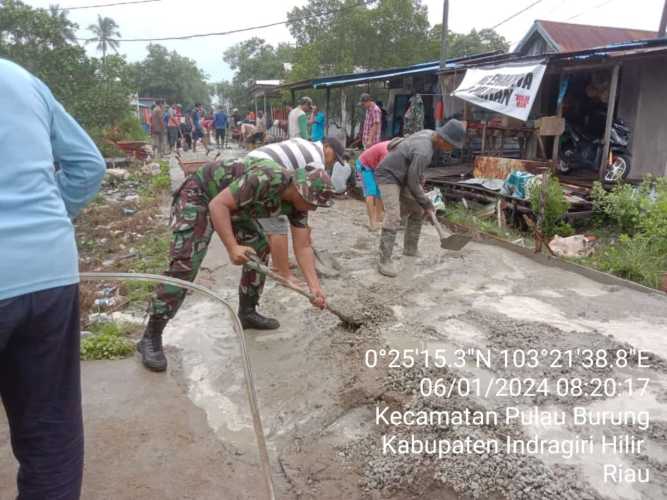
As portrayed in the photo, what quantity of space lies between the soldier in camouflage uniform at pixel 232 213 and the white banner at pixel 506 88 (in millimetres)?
5887

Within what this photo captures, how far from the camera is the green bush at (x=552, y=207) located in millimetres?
6270

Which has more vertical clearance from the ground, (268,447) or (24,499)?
(24,499)

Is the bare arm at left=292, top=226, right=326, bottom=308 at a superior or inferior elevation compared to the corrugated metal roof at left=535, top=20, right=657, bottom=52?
inferior

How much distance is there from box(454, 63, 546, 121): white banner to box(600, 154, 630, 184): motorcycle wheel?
1.41m

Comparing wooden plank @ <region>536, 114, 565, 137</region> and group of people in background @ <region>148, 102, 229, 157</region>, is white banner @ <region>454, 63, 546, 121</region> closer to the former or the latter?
wooden plank @ <region>536, 114, 565, 137</region>

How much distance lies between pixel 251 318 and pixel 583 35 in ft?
44.4

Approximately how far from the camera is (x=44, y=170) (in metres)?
1.36

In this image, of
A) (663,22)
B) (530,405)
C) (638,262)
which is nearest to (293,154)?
(530,405)

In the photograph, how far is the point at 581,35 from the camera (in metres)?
13.4

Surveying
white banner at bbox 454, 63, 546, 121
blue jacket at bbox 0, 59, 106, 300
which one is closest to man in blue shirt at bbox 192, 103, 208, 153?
white banner at bbox 454, 63, 546, 121

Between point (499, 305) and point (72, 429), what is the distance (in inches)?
137

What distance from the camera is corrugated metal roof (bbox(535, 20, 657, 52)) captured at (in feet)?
42.0

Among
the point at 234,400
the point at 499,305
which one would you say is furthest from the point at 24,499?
the point at 499,305

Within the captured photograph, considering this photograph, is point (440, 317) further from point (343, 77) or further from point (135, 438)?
point (343, 77)
